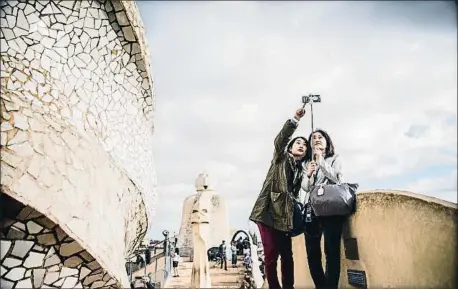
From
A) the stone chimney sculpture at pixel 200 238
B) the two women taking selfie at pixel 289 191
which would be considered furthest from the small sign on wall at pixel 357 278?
the stone chimney sculpture at pixel 200 238

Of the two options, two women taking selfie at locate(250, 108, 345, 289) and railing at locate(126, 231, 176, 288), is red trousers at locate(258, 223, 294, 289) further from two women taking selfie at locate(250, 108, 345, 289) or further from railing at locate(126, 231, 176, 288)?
railing at locate(126, 231, 176, 288)

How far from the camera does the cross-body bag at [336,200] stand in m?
3.25

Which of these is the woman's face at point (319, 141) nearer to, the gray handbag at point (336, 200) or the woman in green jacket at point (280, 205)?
the woman in green jacket at point (280, 205)

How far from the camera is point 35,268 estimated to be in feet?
9.71

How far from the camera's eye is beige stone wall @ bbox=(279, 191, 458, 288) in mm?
2404

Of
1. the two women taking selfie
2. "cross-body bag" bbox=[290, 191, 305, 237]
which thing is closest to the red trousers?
the two women taking selfie

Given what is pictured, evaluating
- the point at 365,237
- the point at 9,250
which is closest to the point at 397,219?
the point at 365,237

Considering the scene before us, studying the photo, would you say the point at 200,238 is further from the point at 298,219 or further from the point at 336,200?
the point at 336,200

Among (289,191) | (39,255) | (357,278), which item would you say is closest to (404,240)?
(357,278)

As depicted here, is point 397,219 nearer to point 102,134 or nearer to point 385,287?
point 385,287

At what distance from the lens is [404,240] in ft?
8.95

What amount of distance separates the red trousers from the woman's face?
79 centimetres

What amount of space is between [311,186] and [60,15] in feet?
8.59

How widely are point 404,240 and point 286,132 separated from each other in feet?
4.28
